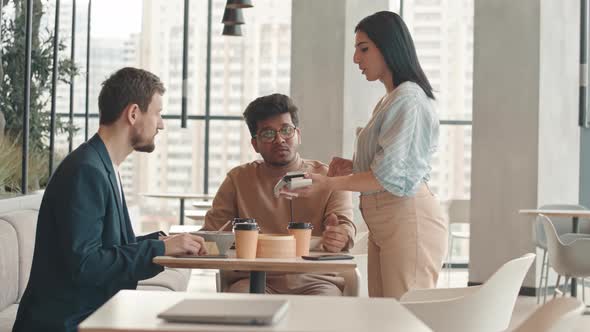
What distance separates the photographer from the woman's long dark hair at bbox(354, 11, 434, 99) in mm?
3512

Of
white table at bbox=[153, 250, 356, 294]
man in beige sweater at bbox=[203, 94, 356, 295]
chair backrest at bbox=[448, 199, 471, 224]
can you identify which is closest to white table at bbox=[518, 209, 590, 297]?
chair backrest at bbox=[448, 199, 471, 224]

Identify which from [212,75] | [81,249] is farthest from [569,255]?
[212,75]

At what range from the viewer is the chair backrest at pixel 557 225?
8.63m

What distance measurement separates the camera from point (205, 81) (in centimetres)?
1238

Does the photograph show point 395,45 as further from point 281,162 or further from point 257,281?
point 257,281

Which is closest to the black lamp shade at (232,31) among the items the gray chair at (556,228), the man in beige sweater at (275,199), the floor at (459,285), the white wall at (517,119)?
the white wall at (517,119)

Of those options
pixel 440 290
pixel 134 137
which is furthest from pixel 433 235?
pixel 134 137

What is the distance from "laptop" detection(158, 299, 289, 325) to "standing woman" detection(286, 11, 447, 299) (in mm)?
1470

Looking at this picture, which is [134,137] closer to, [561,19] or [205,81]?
[561,19]

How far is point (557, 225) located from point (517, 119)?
1.14 m

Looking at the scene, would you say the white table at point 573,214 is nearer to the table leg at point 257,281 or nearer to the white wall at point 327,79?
the white wall at point 327,79

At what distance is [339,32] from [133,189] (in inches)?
154

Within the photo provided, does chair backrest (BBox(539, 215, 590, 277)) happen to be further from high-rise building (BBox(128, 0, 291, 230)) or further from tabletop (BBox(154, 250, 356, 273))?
high-rise building (BBox(128, 0, 291, 230))

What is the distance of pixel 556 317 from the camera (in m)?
1.93
